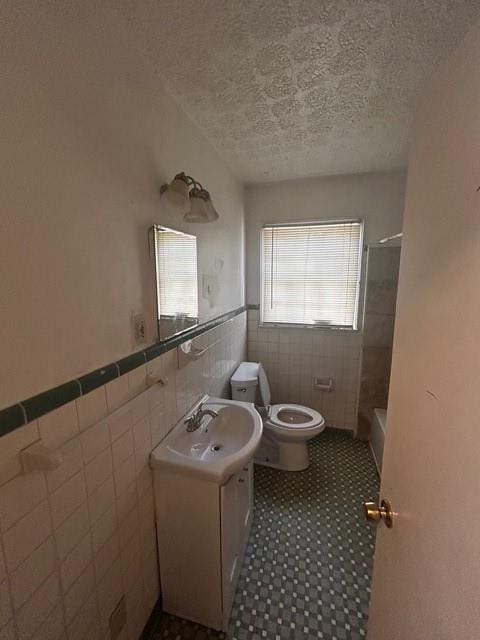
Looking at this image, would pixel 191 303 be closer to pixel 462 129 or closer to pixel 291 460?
pixel 462 129

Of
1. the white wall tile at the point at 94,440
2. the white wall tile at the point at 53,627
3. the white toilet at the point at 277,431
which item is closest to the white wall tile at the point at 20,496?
the white wall tile at the point at 94,440

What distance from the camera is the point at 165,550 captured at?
1.23 m

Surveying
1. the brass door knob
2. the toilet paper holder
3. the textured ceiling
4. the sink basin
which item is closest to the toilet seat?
the toilet paper holder

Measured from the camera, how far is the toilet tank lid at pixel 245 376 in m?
2.17

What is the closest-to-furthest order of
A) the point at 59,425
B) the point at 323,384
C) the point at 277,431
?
the point at 59,425, the point at 277,431, the point at 323,384

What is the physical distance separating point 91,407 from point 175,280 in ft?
2.26

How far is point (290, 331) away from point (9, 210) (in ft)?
7.60

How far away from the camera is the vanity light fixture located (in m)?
1.17

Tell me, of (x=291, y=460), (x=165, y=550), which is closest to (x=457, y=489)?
(x=165, y=550)

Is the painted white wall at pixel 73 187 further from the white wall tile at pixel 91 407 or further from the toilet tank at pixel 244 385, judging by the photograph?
the toilet tank at pixel 244 385

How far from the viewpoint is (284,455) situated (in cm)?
217

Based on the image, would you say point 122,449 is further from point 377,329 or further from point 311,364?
point 377,329

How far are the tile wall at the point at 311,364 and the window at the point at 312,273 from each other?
13cm

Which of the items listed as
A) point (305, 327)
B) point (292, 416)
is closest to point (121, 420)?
point (292, 416)
